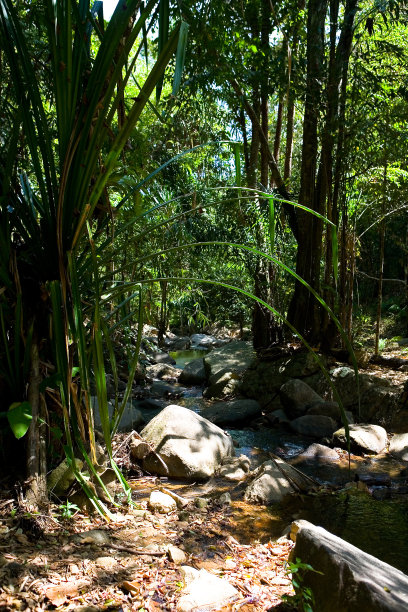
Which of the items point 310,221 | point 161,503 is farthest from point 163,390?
point 161,503

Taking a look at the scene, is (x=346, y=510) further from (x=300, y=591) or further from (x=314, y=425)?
(x=314, y=425)

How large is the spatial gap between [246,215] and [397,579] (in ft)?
18.6

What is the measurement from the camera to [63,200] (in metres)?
Answer: 1.47

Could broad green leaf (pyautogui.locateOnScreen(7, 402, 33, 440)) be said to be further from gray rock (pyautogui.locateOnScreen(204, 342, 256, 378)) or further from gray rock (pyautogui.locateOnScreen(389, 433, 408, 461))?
gray rock (pyautogui.locateOnScreen(204, 342, 256, 378))

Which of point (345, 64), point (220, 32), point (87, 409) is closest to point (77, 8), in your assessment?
point (87, 409)

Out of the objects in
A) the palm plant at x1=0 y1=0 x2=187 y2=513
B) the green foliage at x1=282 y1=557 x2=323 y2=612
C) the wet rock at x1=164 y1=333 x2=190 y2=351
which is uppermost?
the palm plant at x1=0 y1=0 x2=187 y2=513

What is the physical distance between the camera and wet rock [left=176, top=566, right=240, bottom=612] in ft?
4.89

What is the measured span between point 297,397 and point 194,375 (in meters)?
2.57

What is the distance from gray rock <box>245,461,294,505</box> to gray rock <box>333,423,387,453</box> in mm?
1240

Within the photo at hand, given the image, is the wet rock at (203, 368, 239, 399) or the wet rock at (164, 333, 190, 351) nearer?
the wet rock at (203, 368, 239, 399)

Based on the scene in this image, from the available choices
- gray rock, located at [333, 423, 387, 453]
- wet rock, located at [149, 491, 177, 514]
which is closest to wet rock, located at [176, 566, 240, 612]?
wet rock, located at [149, 491, 177, 514]

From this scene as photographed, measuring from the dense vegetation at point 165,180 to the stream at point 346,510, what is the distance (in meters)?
1.06

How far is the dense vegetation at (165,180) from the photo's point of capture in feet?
4.72

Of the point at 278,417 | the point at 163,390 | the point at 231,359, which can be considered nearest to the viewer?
the point at 278,417
